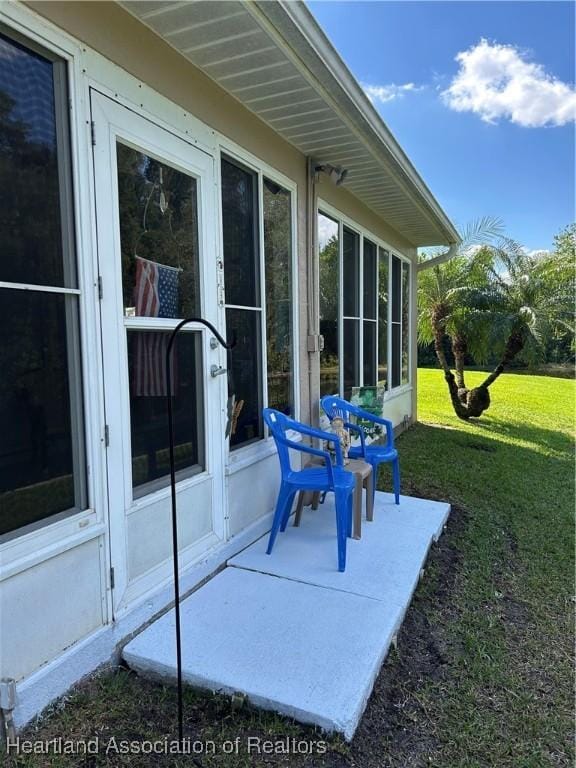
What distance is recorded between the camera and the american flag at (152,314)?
7.19 feet

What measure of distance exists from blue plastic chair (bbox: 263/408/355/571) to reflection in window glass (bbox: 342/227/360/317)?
2.15 meters

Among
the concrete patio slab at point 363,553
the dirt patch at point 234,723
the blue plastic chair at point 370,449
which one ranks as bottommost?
the dirt patch at point 234,723

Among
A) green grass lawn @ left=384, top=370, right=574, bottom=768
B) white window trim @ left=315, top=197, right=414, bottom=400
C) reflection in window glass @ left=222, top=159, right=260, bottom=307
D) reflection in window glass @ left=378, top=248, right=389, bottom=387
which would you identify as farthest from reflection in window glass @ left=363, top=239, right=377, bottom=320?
reflection in window glass @ left=222, top=159, right=260, bottom=307

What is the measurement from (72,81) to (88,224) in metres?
0.53

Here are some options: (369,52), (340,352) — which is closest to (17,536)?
(340,352)

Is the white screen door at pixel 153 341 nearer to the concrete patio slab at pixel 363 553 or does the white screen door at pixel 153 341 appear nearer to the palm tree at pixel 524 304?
the concrete patio slab at pixel 363 553

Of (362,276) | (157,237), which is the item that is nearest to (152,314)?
(157,237)

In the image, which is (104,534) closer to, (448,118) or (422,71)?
(422,71)

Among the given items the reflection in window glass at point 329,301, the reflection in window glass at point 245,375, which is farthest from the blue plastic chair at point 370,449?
the reflection in window glass at point 245,375

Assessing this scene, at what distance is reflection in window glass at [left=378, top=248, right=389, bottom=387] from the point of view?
19.6 ft

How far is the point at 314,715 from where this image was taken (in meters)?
1.67

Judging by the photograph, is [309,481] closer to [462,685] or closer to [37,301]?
[462,685]

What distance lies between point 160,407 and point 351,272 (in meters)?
3.26

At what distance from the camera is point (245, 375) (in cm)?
308
